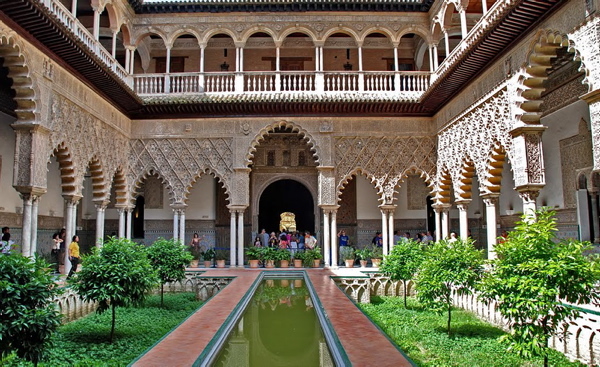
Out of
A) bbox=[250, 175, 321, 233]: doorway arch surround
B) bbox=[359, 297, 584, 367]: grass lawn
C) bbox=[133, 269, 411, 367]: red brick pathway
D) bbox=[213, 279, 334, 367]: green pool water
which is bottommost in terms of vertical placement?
bbox=[359, 297, 584, 367]: grass lawn

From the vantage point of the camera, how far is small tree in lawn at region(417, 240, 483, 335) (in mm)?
6648

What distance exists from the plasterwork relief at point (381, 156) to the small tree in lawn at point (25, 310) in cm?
942

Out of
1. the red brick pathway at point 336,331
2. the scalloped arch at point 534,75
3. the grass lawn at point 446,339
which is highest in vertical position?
the scalloped arch at point 534,75

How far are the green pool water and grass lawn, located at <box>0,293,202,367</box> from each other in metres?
0.97

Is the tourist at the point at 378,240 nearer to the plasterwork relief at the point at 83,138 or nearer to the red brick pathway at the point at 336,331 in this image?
the red brick pathway at the point at 336,331

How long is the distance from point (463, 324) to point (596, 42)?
4197 millimetres

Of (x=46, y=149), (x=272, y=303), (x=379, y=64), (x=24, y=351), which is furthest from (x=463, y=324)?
(x=379, y=64)

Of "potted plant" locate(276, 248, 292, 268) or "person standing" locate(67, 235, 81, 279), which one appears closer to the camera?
"person standing" locate(67, 235, 81, 279)

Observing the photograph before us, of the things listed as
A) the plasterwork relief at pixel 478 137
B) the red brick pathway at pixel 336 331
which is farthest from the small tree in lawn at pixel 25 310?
the plasterwork relief at pixel 478 137

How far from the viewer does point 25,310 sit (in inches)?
159

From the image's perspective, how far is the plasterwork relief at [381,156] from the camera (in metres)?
13.1

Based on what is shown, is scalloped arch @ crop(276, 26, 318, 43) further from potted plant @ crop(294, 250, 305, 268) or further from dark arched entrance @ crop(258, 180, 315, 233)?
potted plant @ crop(294, 250, 305, 268)

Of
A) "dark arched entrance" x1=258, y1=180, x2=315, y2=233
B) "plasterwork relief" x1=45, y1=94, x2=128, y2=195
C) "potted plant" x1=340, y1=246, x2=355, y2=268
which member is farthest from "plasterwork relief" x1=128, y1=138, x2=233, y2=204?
"dark arched entrance" x1=258, y1=180, x2=315, y2=233

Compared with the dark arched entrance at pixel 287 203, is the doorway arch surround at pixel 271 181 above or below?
above
